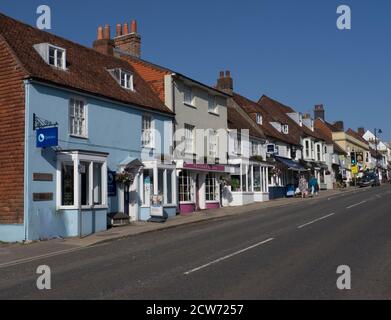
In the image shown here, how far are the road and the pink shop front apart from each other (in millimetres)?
10279

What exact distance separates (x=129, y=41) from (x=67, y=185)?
15.3 m

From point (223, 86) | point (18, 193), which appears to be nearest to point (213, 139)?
point (223, 86)

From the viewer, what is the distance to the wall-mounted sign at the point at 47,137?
1697 centimetres

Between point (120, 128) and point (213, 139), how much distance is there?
32.8 ft

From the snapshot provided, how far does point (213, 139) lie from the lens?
31516 millimetres

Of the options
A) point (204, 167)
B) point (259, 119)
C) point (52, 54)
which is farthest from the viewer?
point (259, 119)

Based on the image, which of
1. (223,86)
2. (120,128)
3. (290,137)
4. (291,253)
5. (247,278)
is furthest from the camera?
(290,137)

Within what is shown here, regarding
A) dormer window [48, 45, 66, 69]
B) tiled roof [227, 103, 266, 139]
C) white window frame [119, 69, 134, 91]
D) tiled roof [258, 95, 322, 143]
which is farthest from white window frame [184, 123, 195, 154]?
→ tiled roof [258, 95, 322, 143]

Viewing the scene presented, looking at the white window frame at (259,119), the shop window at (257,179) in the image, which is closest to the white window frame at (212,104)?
the shop window at (257,179)

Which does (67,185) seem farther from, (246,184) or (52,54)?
(246,184)

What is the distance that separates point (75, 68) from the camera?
21.6 meters

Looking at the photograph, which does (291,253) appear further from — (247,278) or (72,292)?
(72,292)

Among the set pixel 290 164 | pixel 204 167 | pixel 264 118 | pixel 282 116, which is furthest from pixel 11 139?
pixel 282 116

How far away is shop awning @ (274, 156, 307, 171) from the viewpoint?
41.8 meters
